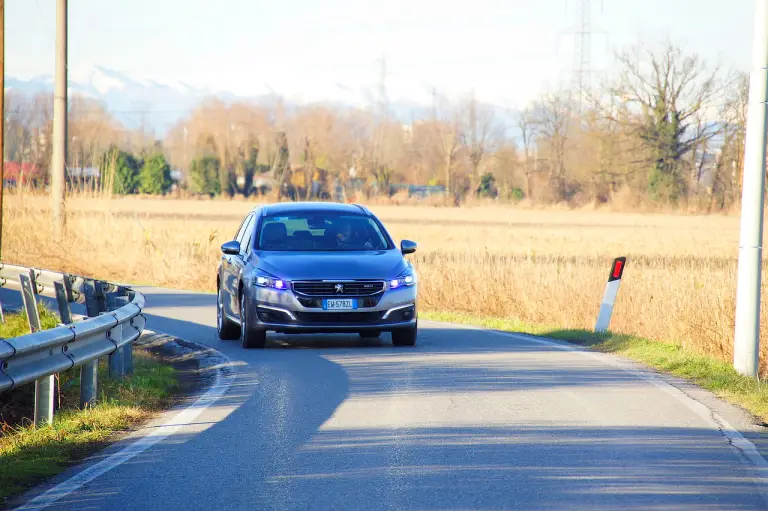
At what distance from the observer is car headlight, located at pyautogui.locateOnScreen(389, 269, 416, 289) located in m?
13.3

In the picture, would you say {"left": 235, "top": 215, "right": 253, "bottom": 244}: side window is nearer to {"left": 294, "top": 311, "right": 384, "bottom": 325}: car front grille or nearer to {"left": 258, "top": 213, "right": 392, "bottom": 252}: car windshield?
{"left": 258, "top": 213, "right": 392, "bottom": 252}: car windshield

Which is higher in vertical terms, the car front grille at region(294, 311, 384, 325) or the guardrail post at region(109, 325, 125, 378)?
the car front grille at region(294, 311, 384, 325)

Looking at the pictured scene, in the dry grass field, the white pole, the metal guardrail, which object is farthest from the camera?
the dry grass field

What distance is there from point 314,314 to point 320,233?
61.4 inches

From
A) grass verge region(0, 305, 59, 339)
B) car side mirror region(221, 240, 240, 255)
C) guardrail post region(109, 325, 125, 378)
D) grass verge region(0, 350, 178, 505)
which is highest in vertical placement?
car side mirror region(221, 240, 240, 255)

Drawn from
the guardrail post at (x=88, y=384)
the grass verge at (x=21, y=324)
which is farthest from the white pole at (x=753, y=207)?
the grass verge at (x=21, y=324)

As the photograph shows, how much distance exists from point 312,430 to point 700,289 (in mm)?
9918

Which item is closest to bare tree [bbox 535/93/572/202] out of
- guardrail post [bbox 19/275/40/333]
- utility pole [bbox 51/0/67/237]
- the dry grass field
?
the dry grass field

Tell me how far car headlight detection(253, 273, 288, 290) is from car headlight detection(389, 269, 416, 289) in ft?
3.97

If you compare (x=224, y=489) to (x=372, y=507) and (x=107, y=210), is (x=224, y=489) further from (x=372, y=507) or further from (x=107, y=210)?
(x=107, y=210)

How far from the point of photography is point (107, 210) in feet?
97.6

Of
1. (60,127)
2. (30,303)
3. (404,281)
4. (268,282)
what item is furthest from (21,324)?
(60,127)

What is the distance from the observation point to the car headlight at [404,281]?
524 inches

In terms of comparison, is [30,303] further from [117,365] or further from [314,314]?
[314,314]
